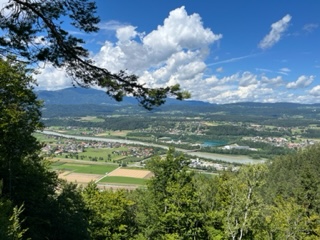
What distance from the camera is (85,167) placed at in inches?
3438

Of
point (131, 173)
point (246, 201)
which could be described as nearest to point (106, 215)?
point (246, 201)

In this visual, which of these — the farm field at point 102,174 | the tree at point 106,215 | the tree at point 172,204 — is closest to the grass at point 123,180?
the farm field at point 102,174


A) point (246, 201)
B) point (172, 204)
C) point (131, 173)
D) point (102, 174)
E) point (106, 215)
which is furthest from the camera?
point (131, 173)

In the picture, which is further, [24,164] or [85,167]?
[85,167]

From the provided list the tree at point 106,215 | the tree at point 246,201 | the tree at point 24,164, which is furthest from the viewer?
the tree at point 106,215

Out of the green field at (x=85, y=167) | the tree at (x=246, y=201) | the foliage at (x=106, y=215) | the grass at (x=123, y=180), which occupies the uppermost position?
the tree at (x=246, y=201)

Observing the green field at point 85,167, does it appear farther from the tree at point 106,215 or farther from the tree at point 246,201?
the tree at point 246,201

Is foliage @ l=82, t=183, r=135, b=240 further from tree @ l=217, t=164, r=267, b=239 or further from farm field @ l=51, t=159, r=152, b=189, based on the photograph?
farm field @ l=51, t=159, r=152, b=189

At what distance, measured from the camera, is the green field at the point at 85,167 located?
8248cm

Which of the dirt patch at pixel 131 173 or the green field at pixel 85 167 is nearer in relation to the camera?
the dirt patch at pixel 131 173

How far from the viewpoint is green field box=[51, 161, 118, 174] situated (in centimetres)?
8248

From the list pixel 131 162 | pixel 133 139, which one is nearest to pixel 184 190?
pixel 131 162

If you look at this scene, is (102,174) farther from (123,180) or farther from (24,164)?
(24,164)

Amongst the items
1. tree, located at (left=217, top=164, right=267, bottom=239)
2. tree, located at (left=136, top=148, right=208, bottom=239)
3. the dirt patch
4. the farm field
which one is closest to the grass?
the farm field
